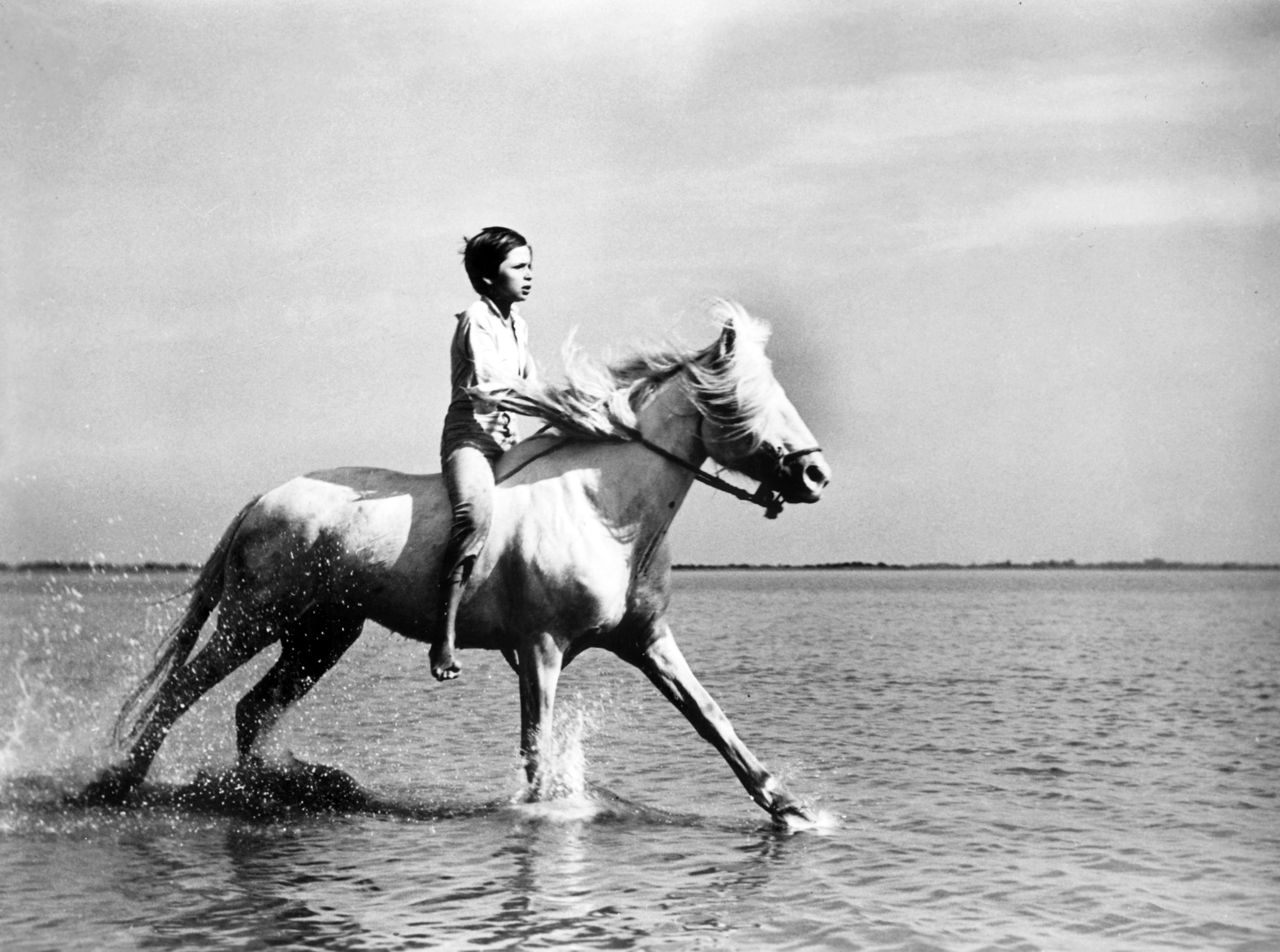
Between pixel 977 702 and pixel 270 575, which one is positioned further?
pixel 977 702

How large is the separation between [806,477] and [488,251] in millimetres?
1874

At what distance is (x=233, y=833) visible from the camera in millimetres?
6613

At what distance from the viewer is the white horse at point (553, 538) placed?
644 cm

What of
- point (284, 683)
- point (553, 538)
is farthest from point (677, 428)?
point (284, 683)

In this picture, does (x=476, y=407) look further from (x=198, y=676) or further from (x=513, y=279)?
(x=198, y=676)

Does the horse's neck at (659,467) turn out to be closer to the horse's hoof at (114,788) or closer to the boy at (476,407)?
the boy at (476,407)

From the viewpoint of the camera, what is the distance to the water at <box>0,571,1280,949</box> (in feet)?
16.7

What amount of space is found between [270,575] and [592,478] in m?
1.67

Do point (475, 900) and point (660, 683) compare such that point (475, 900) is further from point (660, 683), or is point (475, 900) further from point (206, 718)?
point (206, 718)

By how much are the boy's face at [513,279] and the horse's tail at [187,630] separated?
1626 mm

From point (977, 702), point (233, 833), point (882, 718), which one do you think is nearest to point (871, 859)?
point (233, 833)

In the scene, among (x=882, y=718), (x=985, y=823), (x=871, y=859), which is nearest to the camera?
(x=871, y=859)

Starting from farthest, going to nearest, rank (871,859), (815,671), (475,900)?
(815,671) < (871,859) < (475,900)

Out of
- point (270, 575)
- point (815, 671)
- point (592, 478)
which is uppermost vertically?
point (592, 478)
